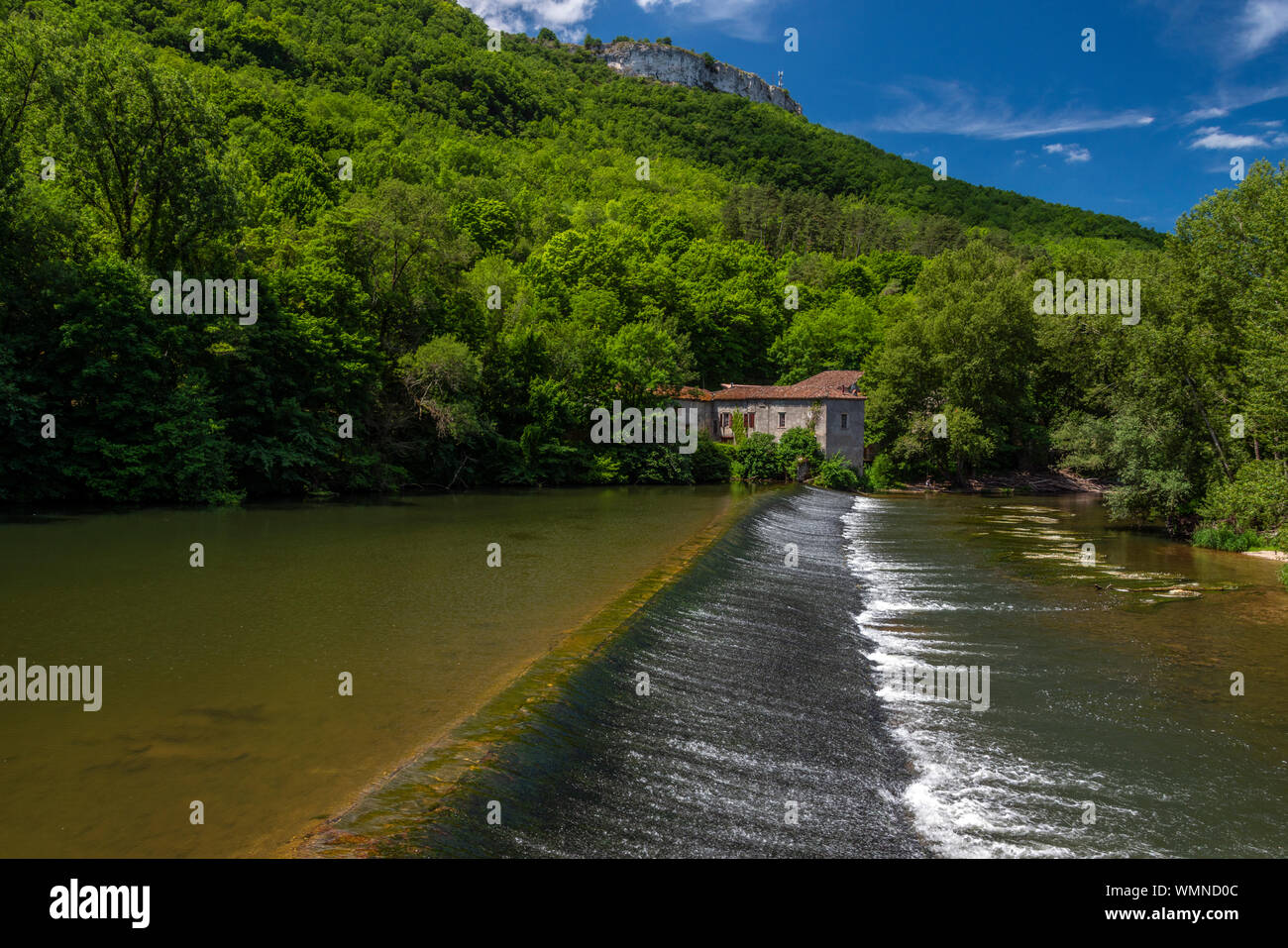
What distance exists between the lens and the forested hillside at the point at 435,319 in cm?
2681

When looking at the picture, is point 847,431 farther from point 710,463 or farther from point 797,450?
point 710,463

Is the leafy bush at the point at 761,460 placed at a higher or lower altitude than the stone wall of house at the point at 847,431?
lower

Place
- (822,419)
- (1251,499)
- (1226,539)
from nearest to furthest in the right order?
(1251,499) < (1226,539) < (822,419)

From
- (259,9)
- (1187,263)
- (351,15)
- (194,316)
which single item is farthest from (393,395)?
(351,15)

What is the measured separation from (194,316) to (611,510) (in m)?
18.5

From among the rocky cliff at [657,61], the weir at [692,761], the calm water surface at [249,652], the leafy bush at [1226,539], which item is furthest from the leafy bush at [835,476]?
the rocky cliff at [657,61]

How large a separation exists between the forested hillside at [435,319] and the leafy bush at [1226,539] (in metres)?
0.51

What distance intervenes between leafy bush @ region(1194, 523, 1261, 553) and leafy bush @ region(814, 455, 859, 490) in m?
26.2

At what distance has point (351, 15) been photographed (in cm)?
12200

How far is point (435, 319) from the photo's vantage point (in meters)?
44.1

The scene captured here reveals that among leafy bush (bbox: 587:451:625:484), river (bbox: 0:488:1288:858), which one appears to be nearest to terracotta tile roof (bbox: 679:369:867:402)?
leafy bush (bbox: 587:451:625:484)

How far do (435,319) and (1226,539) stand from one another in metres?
37.3

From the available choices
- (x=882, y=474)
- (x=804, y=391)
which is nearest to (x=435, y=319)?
(x=804, y=391)

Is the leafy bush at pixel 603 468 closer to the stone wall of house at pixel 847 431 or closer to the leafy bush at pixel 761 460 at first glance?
the leafy bush at pixel 761 460
